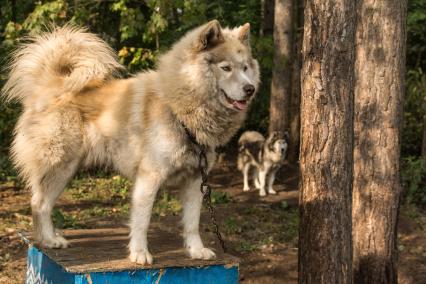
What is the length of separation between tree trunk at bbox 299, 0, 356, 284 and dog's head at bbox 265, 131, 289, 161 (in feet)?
22.0

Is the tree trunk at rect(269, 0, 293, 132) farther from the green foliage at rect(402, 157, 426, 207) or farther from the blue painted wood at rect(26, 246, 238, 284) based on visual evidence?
the blue painted wood at rect(26, 246, 238, 284)

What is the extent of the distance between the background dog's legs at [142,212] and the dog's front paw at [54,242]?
2.64ft

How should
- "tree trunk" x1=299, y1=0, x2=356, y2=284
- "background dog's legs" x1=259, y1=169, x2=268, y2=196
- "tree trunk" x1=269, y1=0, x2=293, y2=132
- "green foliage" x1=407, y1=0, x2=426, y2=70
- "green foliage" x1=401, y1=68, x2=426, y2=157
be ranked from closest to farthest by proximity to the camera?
"tree trunk" x1=299, y1=0, x2=356, y2=284, "background dog's legs" x1=259, y1=169, x2=268, y2=196, "green foliage" x1=407, y1=0, x2=426, y2=70, "tree trunk" x1=269, y1=0, x2=293, y2=132, "green foliage" x1=401, y1=68, x2=426, y2=157

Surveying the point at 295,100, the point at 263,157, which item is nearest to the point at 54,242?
the point at 263,157

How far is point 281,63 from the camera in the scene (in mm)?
11430

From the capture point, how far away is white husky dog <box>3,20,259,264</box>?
13.3 ft

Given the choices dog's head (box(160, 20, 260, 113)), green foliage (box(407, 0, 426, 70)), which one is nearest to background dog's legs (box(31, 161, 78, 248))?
dog's head (box(160, 20, 260, 113))

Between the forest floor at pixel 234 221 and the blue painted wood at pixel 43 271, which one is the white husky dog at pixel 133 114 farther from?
the forest floor at pixel 234 221

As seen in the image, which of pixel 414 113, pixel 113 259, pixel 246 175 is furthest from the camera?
pixel 414 113

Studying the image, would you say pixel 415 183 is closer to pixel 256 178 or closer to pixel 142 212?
pixel 256 178

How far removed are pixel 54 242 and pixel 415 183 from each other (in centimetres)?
677

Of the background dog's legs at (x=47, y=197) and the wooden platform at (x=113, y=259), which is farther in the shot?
the background dog's legs at (x=47, y=197)

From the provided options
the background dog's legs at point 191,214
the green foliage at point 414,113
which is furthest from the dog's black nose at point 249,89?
the green foliage at point 414,113

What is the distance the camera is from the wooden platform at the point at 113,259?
3.88 metres
